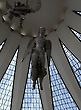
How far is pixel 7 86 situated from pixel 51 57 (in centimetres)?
227

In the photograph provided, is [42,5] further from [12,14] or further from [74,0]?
[12,14]

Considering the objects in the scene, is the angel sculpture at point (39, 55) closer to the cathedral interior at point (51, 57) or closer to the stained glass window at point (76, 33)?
the cathedral interior at point (51, 57)

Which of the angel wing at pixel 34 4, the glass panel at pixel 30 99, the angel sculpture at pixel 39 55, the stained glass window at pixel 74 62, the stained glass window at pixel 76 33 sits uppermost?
the angel wing at pixel 34 4

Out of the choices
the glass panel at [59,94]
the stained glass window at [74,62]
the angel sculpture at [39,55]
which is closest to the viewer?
the angel sculpture at [39,55]

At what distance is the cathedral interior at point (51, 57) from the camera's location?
48.2ft

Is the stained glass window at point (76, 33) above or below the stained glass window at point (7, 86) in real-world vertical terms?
above

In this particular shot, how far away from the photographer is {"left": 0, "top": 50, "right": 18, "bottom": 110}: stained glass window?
15.5 m

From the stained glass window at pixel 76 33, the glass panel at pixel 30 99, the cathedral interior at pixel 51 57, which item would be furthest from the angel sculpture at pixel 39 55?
the glass panel at pixel 30 99

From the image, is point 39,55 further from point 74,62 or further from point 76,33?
point 74,62

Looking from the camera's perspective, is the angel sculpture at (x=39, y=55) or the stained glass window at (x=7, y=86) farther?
the stained glass window at (x=7, y=86)

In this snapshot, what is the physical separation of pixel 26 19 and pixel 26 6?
2.87 metres

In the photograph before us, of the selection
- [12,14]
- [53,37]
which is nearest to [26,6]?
[12,14]

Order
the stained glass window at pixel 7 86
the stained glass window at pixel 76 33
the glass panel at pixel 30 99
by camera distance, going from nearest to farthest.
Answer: the stained glass window at pixel 76 33 < the stained glass window at pixel 7 86 < the glass panel at pixel 30 99

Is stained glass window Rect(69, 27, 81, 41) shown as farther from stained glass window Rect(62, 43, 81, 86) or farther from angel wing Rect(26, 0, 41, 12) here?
angel wing Rect(26, 0, 41, 12)
